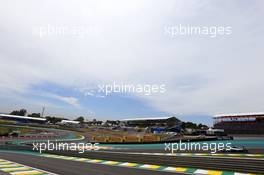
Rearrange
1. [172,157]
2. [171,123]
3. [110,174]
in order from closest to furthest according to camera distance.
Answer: [110,174], [172,157], [171,123]

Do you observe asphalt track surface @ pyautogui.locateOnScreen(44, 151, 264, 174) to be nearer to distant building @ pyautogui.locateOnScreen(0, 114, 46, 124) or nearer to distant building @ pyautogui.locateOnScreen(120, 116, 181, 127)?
distant building @ pyautogui.locateOnScreen(120, 116, 181, 127)

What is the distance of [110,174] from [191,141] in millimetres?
29923

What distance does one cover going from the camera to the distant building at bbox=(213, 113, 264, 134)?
67.0 metres

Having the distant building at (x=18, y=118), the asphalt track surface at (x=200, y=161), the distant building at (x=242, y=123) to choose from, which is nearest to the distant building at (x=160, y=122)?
the distant building at (x=242, y=123)

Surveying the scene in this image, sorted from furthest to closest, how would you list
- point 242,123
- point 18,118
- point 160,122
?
point 18,118, point 160,122, point 242,123

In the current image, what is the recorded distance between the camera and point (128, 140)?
46.9m

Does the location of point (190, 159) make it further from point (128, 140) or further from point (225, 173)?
point (128, 140)

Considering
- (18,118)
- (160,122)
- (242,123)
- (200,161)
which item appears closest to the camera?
(200,161)

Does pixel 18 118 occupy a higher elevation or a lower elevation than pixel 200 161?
higher

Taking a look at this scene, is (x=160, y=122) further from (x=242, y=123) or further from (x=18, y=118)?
(x=18, y=118)

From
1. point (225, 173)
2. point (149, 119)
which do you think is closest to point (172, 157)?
point (225, 173)

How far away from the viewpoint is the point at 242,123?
78.2 meters

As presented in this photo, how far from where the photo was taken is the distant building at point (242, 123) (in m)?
67.0

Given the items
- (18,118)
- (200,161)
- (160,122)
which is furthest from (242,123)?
(18,118)
